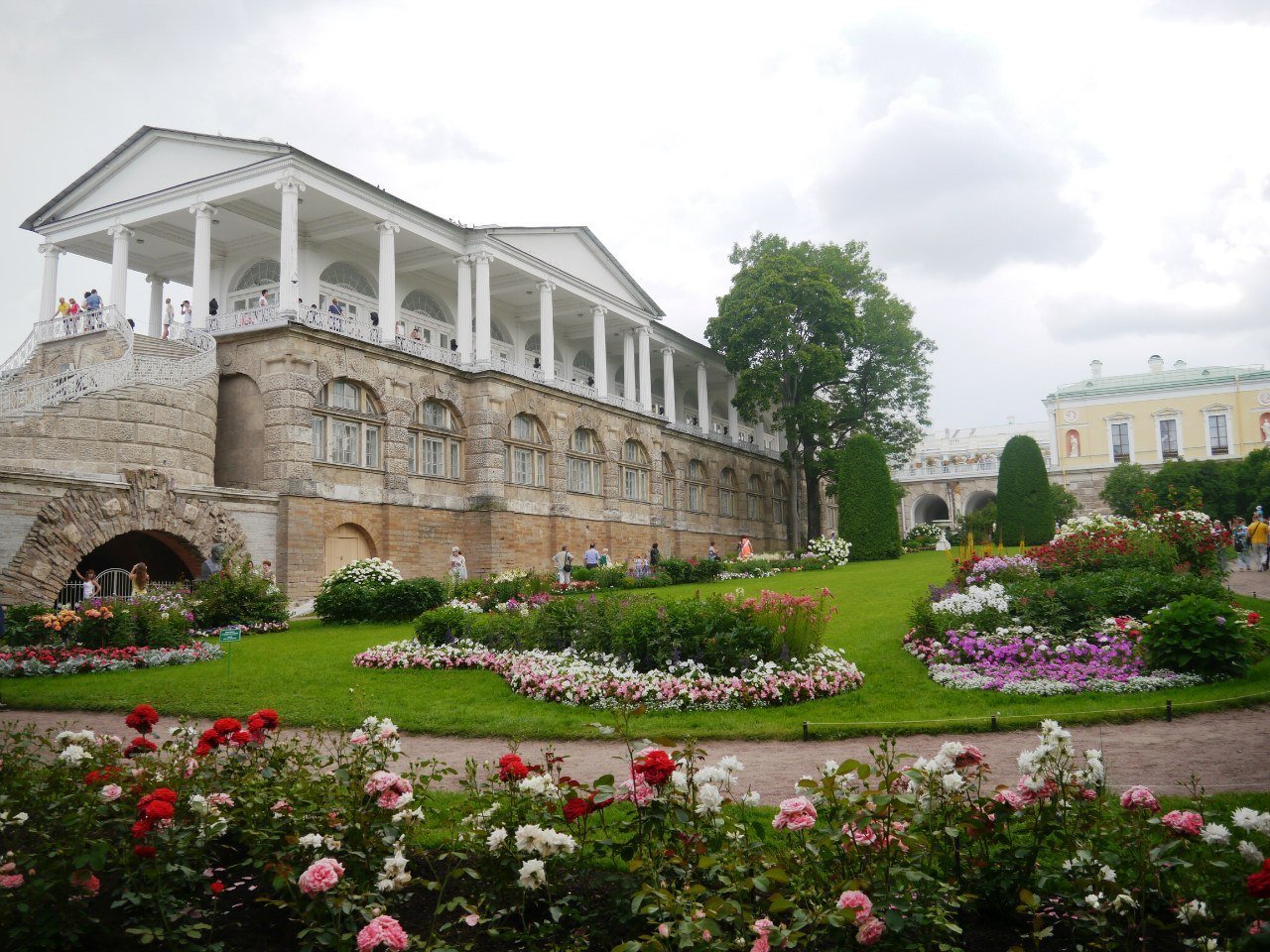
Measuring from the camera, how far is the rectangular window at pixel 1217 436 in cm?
5891

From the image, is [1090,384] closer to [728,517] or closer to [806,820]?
[728,517]

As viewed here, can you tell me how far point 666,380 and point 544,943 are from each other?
4102 cm

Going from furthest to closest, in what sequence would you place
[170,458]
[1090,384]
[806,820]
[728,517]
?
[1090,384], [728,517], [170,458], [806,820]

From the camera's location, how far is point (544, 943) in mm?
3750

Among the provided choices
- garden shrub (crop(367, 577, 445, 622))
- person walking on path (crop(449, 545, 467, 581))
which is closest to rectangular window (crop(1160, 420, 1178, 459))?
person walking on path (crop(449, 545, 467, 581))

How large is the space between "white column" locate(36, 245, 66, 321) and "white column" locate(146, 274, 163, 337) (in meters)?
3.16

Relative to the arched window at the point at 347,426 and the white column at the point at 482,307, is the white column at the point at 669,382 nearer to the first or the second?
the white column at the point at 482,307

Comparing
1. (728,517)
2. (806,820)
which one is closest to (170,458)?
(806,820)

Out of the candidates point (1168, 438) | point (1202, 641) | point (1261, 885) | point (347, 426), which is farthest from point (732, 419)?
point (1261, 885)

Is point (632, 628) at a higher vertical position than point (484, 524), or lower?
lower

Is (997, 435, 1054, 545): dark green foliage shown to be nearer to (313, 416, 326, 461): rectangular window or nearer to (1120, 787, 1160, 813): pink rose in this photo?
(313, 416, 326, 461): rectangular window

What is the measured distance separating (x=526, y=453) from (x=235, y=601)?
49.8 ft

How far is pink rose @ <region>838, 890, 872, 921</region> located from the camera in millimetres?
3170

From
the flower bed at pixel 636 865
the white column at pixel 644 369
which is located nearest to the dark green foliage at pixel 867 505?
the white column at pixel 644 369
